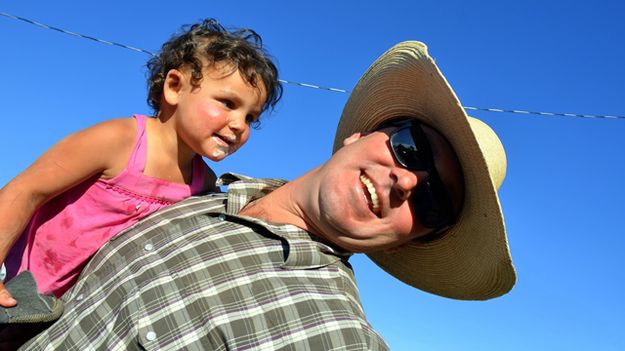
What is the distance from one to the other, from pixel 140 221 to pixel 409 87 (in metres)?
1.39

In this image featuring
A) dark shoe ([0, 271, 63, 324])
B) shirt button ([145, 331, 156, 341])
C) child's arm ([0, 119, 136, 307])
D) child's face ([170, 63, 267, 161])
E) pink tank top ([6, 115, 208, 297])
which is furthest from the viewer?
child's face ([170, 63, 267, 161])

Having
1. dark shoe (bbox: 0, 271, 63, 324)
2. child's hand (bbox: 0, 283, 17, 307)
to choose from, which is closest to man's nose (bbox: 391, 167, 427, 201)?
dark shoe (bbox: 0, 271, 63, 324)

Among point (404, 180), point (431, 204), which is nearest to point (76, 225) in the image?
point (404, 180)

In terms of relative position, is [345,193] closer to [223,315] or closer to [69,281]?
[223,315]

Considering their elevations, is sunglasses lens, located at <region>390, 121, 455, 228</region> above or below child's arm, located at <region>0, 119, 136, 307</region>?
above

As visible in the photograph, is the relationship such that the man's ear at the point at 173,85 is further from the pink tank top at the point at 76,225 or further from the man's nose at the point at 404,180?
the man's nose at the point at 404,180

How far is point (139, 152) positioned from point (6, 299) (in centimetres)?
87

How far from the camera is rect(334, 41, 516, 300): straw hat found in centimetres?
279

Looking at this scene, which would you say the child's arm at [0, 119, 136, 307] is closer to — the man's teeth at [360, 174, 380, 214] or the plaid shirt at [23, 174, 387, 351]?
the plaid shirt at [23, 174, 387, 351]

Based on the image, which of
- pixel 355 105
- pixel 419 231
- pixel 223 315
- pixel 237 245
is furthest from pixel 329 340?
pixel 355 105

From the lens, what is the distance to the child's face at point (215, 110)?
3.19m

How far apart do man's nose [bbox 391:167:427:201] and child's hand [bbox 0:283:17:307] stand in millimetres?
1588

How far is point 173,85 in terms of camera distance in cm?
339

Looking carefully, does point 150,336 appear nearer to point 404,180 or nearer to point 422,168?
point 404,180
